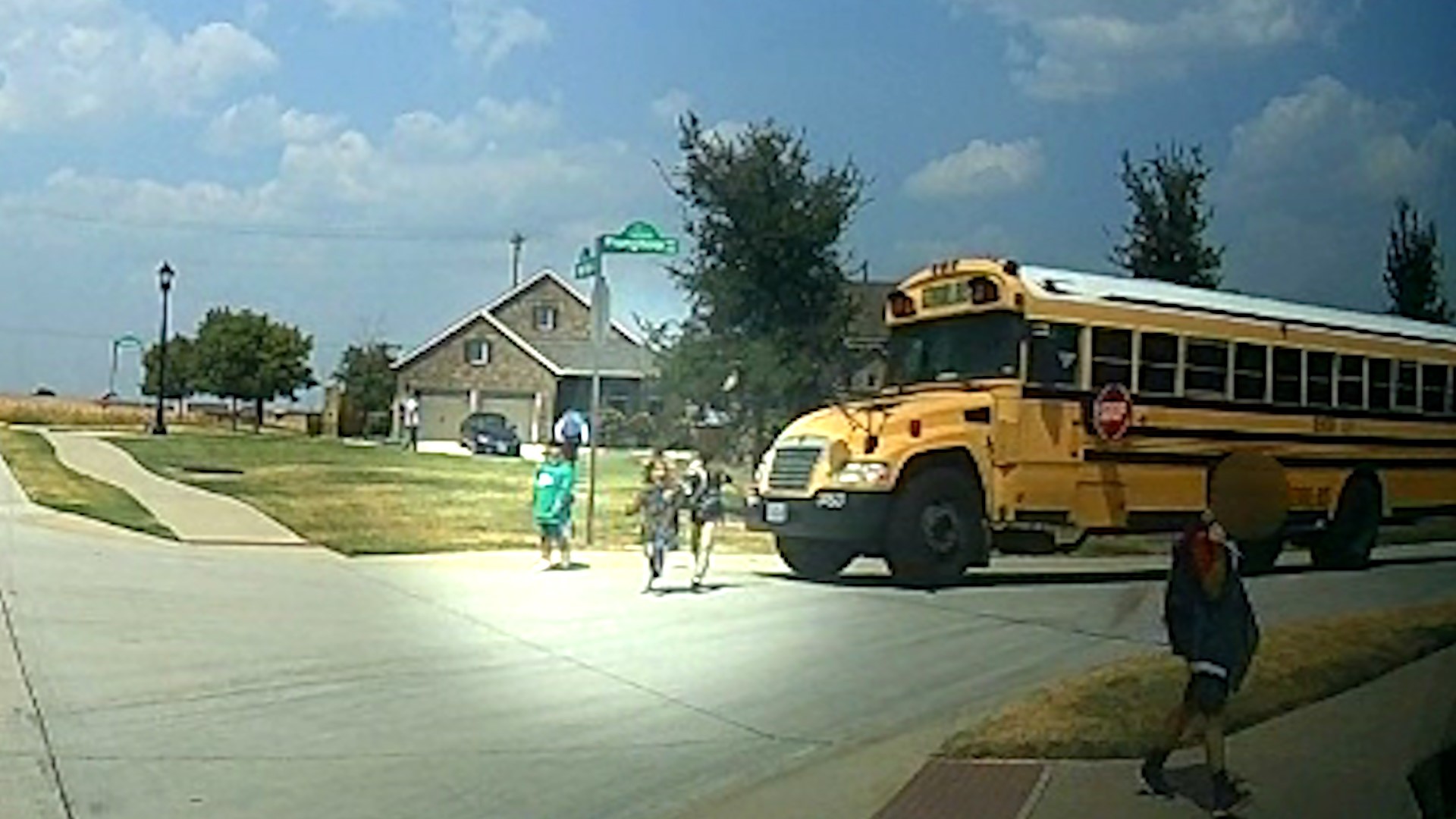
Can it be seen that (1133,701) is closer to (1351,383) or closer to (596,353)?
(1351,383)

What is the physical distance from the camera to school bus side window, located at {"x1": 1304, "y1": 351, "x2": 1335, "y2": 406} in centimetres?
333

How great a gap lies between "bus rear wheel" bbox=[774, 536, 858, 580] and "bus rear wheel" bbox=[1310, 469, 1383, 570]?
1.02m

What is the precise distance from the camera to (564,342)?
308 centimetres

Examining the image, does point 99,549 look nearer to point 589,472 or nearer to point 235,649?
point 235,649

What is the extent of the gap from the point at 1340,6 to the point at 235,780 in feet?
8.94

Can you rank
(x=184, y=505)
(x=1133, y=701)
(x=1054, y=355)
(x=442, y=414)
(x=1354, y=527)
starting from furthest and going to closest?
(x=1354, y=527)
(x=184, y=505)
(x=1133, y=701)
(x=442, y=414)
(x=1054, y=355)

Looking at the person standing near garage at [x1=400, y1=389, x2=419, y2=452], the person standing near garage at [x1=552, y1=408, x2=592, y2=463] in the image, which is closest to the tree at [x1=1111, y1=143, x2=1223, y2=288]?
the person standing near garage at [x1=552, y1=408, x2=592, y2=463]

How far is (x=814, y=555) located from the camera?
3.21 metres

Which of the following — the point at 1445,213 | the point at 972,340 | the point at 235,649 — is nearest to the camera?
the point at 972,340

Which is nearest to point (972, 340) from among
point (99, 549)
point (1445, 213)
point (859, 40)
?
point (859, 40)

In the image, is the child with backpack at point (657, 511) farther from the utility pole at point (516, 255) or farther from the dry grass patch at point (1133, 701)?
the dry grass patch at point (1133, 701)

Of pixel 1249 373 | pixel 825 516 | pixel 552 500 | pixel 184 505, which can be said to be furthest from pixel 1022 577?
pixel 184 505

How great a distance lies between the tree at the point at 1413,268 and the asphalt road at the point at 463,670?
664 mm

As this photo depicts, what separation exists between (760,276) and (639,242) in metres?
0.25
